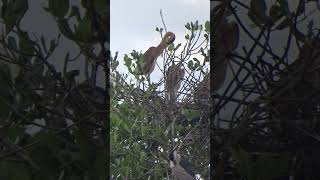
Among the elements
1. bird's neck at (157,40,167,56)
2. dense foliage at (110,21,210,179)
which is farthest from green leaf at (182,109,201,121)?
bird's neck at (157,40,167,56)

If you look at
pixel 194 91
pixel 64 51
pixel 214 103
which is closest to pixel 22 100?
pixel 64 51

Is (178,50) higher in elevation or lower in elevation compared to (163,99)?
higher

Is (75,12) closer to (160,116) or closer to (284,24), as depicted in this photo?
(284,24)

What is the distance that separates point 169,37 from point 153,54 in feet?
0.37

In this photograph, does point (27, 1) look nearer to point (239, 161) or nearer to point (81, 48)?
point (81, 48)

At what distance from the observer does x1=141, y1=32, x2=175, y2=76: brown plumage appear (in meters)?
0.90

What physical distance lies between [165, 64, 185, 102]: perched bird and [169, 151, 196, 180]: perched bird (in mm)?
128

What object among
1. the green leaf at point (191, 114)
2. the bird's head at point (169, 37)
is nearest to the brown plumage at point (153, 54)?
the bird's head at point (169, 37)

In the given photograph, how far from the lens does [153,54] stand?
3.33ft

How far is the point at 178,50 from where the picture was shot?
0.99 m

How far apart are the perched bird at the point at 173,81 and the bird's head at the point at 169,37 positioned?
0.08 meters

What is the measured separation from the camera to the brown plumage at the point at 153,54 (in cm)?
90

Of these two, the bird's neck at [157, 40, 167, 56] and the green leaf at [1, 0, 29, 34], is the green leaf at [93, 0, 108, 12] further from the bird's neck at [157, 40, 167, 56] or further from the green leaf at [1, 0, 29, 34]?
the bird's neck at [157, 40, 167, 56]

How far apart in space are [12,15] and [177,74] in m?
0.53
